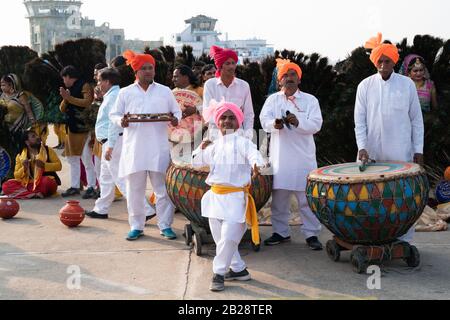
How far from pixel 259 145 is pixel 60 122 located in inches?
127

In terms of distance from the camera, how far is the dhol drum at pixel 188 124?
7.55m

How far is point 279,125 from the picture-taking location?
612cm

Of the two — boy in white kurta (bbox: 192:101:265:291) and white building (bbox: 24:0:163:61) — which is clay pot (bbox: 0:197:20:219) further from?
white building (bbox: 24:0:163:61)

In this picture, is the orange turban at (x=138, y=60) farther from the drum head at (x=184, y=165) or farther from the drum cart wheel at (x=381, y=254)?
the drum cart wheel at (x=381, y=254)

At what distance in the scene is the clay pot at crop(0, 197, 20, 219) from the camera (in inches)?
305

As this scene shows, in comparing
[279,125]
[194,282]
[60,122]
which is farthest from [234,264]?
[60,122]

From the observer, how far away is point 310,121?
6.18 meters

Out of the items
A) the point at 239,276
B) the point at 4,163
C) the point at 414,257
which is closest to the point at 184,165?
the point at 239,276

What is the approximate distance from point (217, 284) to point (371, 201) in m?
1.31

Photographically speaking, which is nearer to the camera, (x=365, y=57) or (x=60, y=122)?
(x=365, y=57)

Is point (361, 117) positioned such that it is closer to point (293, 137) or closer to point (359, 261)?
point (293, 137)

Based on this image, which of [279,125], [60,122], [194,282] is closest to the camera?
[194,282]
